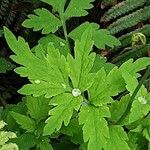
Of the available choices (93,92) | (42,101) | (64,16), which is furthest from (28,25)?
(93,92)

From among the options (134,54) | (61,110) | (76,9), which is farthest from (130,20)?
(61,110)

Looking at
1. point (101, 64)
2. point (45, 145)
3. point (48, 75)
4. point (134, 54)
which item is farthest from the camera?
point (134, 54)

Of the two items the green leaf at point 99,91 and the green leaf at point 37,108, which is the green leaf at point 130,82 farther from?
the green leaf at point 37,108

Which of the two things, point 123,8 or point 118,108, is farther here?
point 123,8

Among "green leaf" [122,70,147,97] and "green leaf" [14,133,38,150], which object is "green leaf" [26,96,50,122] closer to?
"green leaf" [14,133,38,150]

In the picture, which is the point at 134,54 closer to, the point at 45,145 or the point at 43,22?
the point at 43,22
